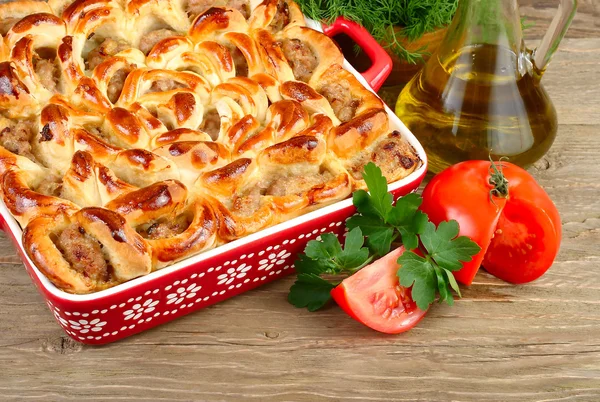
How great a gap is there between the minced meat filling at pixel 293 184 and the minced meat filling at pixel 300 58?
0.40 m

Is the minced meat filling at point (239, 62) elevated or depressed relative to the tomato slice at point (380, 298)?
elevated

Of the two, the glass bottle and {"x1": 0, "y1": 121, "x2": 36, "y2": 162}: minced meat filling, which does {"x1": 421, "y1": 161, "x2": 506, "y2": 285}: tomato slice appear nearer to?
the glass bottle

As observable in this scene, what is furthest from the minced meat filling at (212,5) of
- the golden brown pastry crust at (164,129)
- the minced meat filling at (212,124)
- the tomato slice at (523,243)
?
the tomato slice at (523,243)

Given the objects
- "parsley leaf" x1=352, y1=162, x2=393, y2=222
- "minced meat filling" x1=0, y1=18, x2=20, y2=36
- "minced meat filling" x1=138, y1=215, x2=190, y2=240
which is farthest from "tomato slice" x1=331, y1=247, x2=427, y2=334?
"minced meat filling" x1=0, y1=18, x2=20, y2=36

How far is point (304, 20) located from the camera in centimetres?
267

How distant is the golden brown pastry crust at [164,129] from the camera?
202 cm

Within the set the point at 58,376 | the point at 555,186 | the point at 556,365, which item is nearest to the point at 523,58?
the point at 555,186

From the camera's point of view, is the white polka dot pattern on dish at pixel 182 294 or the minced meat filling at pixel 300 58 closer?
the white polka dot pattern on dish at pixel 182 294

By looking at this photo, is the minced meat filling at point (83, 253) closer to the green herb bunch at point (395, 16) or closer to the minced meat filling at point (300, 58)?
the minced meat filling at point (300, 58)

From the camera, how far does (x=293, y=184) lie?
7.27 ft

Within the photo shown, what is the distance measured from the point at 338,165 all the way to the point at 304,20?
1.98 feet

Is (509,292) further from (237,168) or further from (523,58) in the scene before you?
(237,168)

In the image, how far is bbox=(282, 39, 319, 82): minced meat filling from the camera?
253 centimetres

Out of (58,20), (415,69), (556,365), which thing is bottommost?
(556,365)
